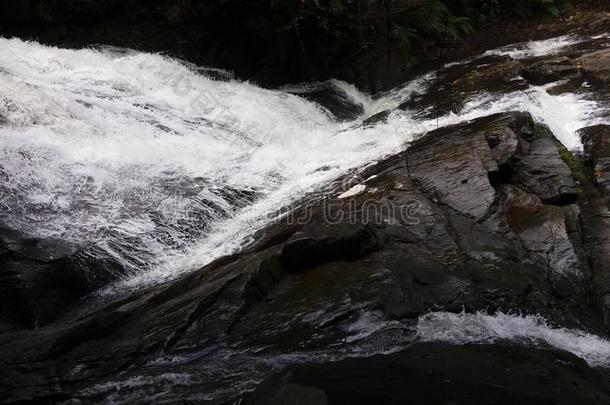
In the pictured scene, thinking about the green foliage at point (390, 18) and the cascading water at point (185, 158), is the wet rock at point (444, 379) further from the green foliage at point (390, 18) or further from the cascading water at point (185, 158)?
the green foliage at point (390, 18)

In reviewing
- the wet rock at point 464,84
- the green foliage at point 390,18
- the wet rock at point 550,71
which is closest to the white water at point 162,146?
the wet rock at point 464,84

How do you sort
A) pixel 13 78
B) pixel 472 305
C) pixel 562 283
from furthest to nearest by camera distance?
pixel 13 78
pixel 562 283
pixel 472 305

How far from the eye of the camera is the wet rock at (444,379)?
2.88 m

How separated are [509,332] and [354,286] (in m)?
1.17

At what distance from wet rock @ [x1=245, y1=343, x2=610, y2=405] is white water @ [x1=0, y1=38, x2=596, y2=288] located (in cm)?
249

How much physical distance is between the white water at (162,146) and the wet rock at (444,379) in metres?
2.49

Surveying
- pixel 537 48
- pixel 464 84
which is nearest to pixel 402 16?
pixel 537 48

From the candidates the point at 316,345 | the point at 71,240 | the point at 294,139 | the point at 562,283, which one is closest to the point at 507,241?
the point at 562,283

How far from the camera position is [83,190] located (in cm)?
581

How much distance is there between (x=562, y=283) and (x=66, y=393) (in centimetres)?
387

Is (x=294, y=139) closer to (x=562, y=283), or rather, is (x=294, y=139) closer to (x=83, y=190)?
(x=83, y=190)

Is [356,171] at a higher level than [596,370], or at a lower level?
higher

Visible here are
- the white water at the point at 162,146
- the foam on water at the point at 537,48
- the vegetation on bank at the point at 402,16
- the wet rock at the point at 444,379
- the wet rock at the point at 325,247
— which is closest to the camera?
the wet rock at the point at 444,379

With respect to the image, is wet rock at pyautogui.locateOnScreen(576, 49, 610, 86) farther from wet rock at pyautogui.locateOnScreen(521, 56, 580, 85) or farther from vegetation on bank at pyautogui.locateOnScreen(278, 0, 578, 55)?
vegetation on bank at pyautogui.locateOnScreen(278, 0, 578, 55)
